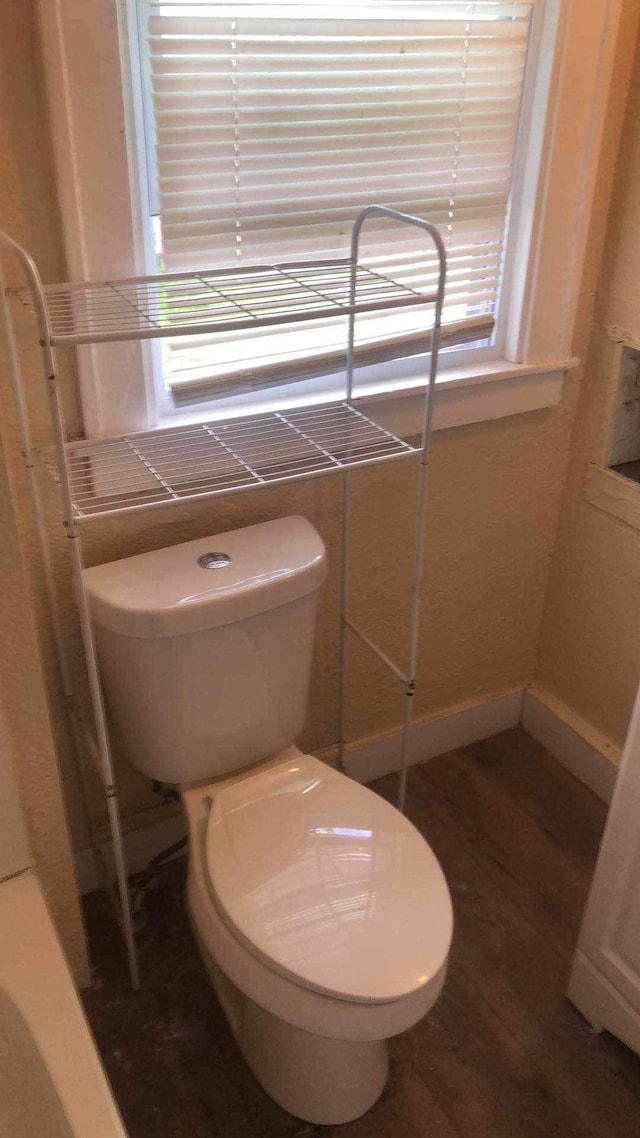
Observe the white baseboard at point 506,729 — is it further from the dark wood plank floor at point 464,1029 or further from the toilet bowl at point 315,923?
the toilet bowl at point 315,923

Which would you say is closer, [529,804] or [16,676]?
[16,676]

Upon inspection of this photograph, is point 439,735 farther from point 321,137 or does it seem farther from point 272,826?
point 321,137

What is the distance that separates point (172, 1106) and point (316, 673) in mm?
823

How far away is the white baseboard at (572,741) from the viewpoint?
205 centimetres

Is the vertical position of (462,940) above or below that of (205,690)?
below

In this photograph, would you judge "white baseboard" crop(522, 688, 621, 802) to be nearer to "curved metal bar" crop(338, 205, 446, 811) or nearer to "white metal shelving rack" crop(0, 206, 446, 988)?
"curved metal bar" crop(338, 205, 446, 811)

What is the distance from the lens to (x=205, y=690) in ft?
4.74

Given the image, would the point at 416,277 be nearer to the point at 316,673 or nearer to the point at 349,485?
the point at 349,485

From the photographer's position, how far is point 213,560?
4.75 feet

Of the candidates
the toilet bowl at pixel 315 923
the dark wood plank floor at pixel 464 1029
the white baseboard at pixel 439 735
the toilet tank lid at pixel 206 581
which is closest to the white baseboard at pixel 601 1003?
the dark wood plank floor at pixel 464 1029

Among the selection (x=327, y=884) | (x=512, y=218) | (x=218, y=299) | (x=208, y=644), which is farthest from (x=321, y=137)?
(x=327, y=884)

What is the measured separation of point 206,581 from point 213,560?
69 millimetres

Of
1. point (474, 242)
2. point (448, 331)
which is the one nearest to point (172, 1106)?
point (448, 331)

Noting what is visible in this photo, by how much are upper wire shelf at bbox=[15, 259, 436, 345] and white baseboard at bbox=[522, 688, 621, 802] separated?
3.66ft
